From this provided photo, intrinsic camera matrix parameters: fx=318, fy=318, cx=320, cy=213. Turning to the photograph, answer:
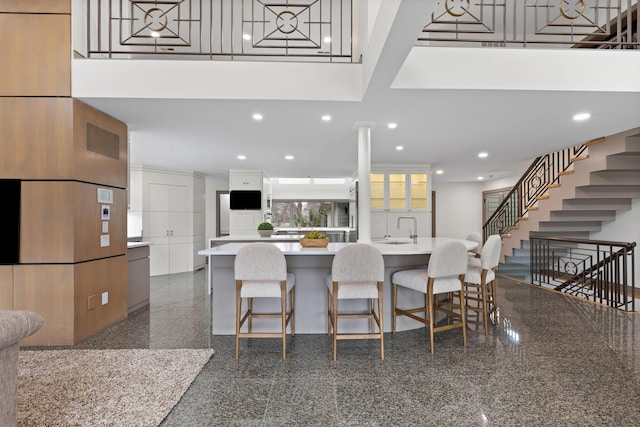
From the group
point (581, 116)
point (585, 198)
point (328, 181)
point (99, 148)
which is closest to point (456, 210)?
point (328, 181)

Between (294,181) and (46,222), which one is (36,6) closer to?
(46,222)

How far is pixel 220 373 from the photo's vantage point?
2.55 m

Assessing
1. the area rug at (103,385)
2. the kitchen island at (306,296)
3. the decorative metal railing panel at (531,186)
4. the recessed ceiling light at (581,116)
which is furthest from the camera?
the decorative metal railing panel at (531,186)

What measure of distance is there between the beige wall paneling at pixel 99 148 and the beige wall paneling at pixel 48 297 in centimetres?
98

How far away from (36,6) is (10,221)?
6.88 feet

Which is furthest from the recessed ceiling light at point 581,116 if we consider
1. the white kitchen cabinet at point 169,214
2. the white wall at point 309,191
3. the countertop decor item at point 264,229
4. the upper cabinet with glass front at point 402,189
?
the white kitchen cabinet at point 169,214

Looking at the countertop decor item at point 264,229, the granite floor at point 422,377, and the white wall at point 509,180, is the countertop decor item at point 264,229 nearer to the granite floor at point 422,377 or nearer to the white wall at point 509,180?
the granite floor at point 422,377

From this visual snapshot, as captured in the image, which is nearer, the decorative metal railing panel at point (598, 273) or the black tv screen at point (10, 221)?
the black tv screen at point (10, 221)

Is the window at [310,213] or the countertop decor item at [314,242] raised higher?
the window at [310,213]

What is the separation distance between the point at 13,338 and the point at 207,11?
19.6 feet

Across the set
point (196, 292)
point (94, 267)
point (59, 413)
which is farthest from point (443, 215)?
point (59, 413)

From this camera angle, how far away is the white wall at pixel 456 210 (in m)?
10.2

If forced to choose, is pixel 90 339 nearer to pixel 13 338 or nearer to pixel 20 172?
pixel 20 172

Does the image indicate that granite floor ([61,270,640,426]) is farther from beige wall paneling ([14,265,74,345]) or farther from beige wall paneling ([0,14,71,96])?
beige wall paneling ([0,14,71,96])
